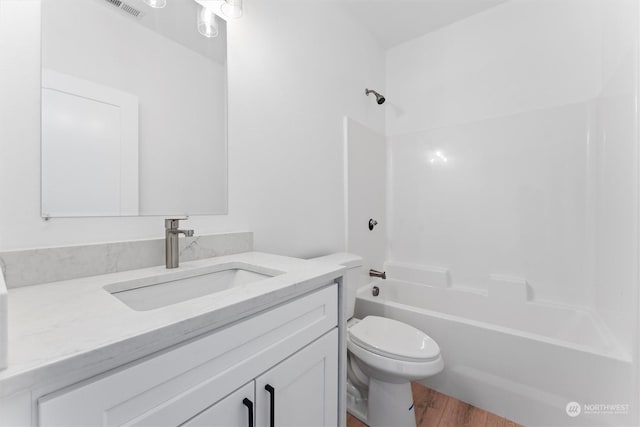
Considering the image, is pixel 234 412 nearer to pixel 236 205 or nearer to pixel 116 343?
pixel 116 343

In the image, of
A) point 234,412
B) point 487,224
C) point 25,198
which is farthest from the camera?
point 487,224

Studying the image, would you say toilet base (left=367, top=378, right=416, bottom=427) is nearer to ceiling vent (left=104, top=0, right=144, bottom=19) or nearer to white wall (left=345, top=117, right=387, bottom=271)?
white wall (left=345, top=117, right=387, bottom=271)

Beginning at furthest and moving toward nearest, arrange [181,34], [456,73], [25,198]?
1. [456,73]
2. [181,34]
3. [25,198]

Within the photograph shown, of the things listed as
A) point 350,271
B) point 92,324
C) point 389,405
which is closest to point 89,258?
point 92,324

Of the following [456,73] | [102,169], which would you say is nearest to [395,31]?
[456,73]

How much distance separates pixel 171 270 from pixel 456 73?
236 centimetres

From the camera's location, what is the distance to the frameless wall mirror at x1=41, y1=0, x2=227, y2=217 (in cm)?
77

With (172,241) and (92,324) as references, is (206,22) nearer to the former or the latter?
(172,241)

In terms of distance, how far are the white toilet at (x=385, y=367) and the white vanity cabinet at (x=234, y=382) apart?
0.40 meters

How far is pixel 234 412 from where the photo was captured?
1.94ft

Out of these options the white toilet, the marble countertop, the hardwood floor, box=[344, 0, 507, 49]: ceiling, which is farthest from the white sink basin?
box=[344, 0, 507, 49]: ceiling

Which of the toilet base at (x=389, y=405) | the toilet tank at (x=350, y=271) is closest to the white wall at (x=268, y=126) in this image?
the toilet tank at (x=350, y=271)

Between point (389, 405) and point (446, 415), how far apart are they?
1.30 feet

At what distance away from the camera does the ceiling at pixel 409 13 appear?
1908 millimetres
